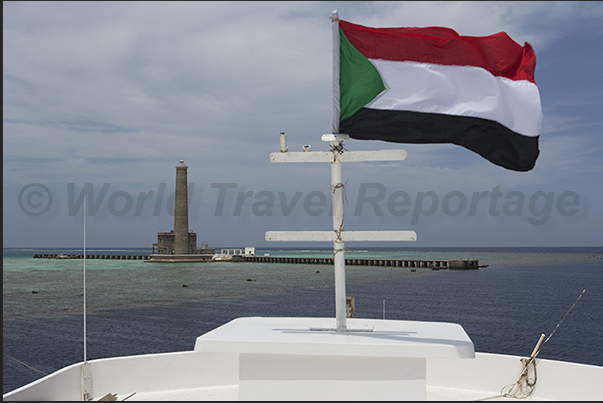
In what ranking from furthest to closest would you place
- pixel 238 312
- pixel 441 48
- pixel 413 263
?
pixel 413 263, pixel 238 312, pixel 441 48

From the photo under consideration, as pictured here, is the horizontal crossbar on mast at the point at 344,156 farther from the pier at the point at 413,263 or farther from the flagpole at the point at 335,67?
the pier at the point at 413,263

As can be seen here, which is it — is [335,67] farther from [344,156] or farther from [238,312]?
[238,312]

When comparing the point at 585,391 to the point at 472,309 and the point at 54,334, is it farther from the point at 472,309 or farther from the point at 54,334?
the point at 472,309

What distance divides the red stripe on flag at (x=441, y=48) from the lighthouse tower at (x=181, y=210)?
4188 inches

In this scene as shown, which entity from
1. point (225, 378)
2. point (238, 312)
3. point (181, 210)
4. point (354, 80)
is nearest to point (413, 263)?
point (181, 210)

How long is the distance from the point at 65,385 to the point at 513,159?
7.41 meters

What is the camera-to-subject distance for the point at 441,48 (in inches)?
291

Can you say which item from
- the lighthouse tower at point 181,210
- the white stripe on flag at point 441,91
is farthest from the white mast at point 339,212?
the lighthouse tower at point 181,210

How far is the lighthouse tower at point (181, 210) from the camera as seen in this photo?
111 metres

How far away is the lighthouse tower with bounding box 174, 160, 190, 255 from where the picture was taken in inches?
4380

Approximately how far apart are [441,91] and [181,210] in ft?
355

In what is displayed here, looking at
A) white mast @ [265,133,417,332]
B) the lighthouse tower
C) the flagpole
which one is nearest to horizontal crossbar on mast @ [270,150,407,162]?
white mast @ [265,133,417,332]

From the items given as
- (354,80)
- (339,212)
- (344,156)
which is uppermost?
(354,80)

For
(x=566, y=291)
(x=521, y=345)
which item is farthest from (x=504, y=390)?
(x=566, y=291)
